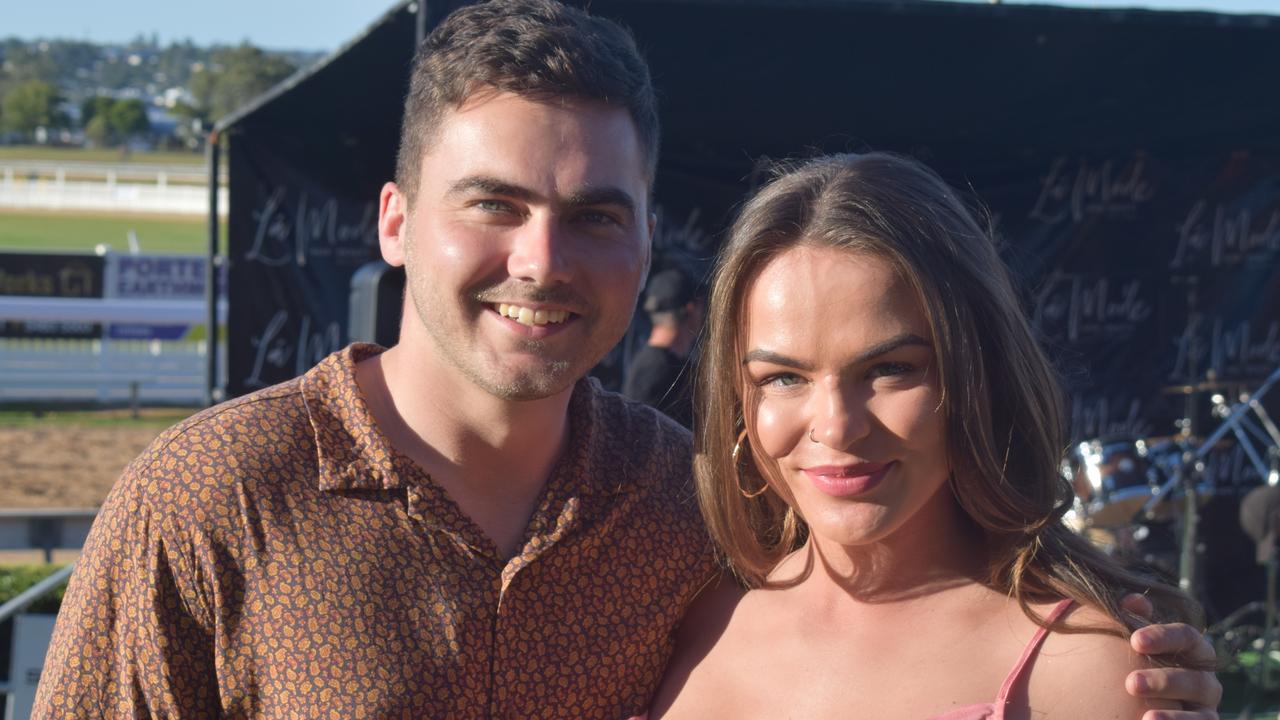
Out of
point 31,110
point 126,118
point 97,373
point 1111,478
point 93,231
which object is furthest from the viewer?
point 126,118

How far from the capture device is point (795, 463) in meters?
1.92

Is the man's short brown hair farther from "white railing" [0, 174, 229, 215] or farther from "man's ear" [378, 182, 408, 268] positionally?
"white railing" [0, 174, 229, 215]

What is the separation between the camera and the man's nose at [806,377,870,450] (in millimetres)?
1825

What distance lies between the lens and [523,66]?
2.01 m

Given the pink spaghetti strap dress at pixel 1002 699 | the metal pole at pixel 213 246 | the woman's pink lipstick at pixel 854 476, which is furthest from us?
the metal pole at pixel 213 246

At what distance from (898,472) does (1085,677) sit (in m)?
0.37

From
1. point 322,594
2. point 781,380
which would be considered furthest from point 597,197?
point 322,594

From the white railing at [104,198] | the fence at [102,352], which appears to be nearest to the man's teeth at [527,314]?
the fence at [102,352]

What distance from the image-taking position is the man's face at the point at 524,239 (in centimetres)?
200

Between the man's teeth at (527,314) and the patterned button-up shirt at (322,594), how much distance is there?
270 mm

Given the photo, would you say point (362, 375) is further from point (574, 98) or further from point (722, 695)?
point (722, 695)

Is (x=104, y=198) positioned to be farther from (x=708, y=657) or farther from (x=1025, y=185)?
(x=708, y=657)

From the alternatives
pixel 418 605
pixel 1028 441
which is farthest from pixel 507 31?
pixel 1028 441

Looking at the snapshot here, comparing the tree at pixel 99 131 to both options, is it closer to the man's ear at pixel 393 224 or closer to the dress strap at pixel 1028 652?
the man's ear at pixel 393 224
